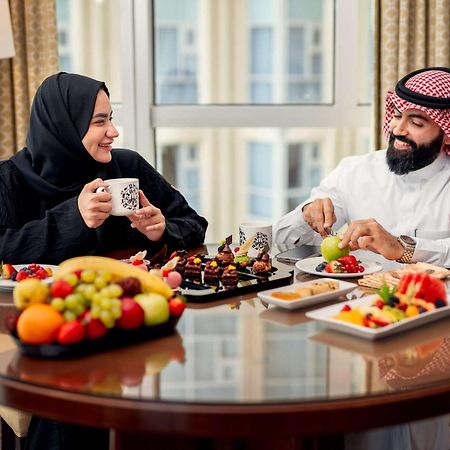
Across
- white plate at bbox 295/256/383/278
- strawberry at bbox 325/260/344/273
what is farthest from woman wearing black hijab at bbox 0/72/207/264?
strawberry at bbox 325/260/344/273

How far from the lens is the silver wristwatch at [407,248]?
2.28 metres

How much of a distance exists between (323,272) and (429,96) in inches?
37.6

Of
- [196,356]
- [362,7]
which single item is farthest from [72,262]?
[362,7]

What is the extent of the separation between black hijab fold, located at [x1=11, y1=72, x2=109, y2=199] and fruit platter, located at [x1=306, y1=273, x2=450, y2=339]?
3.85 ft

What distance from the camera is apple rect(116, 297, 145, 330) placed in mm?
1419

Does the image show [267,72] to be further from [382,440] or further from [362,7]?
[382,440]

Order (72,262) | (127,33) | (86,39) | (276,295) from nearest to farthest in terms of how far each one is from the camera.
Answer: (72,262)
(276,295)
(127,33)
(86,39)

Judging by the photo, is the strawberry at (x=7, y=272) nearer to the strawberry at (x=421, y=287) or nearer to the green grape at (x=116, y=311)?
the green grape at (x=116, y=311)

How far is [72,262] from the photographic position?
1.53m

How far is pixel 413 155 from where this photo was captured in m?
2.75

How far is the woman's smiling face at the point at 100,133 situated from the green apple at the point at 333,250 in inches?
31.7

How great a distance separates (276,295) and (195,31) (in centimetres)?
308

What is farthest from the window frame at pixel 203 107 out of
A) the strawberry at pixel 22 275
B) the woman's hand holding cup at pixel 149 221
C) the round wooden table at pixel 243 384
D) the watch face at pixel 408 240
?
the round wooden table at pixel 243 384

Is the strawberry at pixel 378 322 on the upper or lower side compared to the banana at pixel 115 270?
lower
